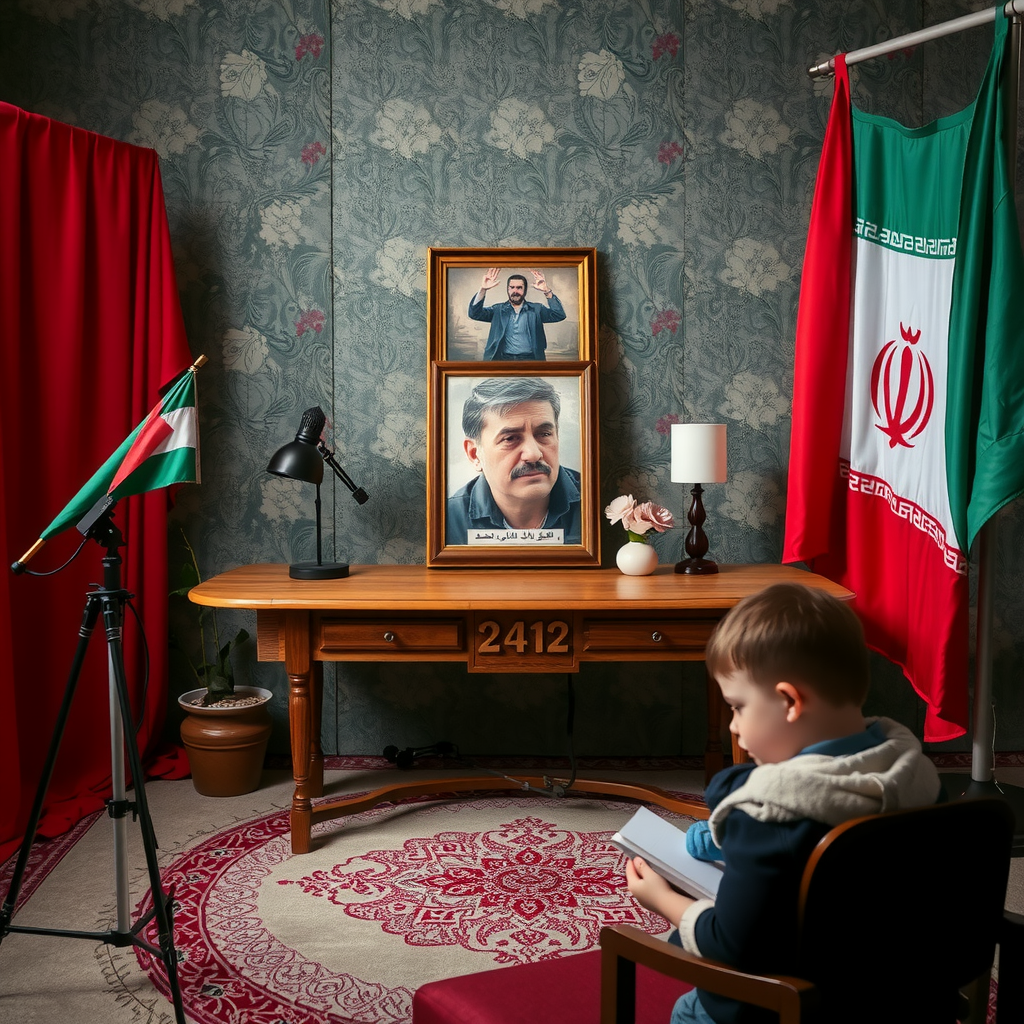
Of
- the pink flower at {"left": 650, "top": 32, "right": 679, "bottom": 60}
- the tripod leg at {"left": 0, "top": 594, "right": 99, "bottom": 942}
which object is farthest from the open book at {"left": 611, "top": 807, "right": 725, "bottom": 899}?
the pink flower at {"left": 650, "top": 32, "right": 679, "bottom": 60}

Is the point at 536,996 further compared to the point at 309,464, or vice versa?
the point at 309,464

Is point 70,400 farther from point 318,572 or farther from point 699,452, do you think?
point 699,452

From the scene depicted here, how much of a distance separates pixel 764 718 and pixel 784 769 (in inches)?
3.1

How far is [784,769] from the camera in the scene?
41.6 inches

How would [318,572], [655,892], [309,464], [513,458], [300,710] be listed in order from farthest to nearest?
1. [513,458]
2. [318,572]
3. [309,464]
4. [300,710]
5. [655,892]

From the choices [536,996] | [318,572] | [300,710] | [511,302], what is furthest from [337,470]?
[536,996]

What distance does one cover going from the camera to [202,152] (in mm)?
3359

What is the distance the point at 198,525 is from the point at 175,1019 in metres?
1.85

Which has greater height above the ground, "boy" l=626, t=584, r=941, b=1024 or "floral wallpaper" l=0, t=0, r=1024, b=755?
"floral wallpaper" l=0, t=0, r=1024, b=755

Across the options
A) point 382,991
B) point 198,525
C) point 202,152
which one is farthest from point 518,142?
point 382,991

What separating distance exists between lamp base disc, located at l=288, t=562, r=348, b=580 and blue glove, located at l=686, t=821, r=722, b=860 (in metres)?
1.85

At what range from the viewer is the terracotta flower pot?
122 inches

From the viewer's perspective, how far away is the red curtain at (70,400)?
9.27 ft

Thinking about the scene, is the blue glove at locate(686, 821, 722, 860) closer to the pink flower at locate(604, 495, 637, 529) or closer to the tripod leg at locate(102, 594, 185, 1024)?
the tripod leg at locate(102, 594, 185, 1024)
